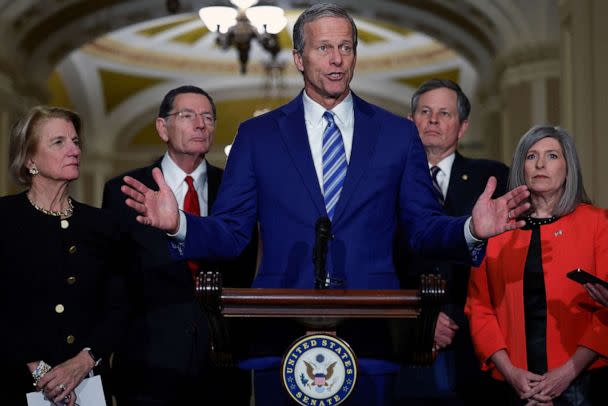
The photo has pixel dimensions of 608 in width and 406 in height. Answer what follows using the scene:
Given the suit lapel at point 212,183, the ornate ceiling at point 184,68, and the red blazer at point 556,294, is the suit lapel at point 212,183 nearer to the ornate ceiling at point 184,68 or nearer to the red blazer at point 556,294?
the red blazer at point 556,294

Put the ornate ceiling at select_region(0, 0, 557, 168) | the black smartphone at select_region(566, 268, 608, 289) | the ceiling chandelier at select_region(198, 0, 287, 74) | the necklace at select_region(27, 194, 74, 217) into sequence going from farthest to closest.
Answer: the ornate ceiling at select_region(0, 0, 557, 168) < the ceiling chandelier at select_region(198, 0, 287, 74) < the necklace at select_region(27, 194, 74, 217) < the black smartphone at select_region(566, 268, 608, 289)

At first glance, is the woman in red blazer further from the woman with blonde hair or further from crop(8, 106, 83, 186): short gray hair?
crop(8, 106, 83, 186): short gray hair

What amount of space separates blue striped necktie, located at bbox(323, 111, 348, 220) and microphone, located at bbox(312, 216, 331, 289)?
0.73 ft

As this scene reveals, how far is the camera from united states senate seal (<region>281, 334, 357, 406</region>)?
207 centimetres

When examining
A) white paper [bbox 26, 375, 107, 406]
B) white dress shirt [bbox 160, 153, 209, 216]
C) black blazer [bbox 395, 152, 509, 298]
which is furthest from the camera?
white dress shirt [bbox 160, 153, 209, 216]

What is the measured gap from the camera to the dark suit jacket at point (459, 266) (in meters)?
3.50

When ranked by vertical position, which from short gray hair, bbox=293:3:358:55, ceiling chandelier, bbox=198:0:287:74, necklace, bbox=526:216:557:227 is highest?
ceiling chandelier, bbox=198:0:287:74

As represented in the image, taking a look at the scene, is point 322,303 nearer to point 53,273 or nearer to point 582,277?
point 582,277

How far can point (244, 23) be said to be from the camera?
10.7 meters

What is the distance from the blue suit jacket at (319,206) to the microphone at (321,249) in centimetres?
19

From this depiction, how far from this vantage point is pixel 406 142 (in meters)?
2.49

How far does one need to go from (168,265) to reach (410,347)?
4.90ft

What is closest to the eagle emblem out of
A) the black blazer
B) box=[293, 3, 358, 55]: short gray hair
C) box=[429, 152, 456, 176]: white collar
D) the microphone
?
the microphone

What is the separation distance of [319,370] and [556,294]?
4.33ft
